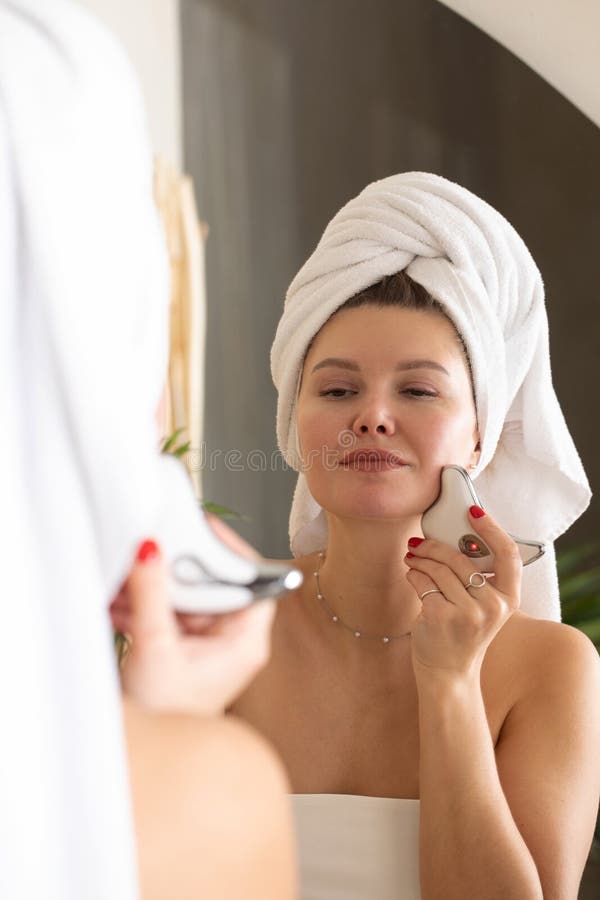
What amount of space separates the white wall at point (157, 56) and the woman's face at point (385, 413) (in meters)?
1.14

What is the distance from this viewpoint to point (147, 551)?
42 centimetres

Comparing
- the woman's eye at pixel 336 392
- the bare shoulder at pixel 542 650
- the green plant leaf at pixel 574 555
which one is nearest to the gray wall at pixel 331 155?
the green plant leaf at pixel 574 555

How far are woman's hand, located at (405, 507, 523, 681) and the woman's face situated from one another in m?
0.08

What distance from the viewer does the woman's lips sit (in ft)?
2.99

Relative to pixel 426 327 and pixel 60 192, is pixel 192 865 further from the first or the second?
pixel 426 327

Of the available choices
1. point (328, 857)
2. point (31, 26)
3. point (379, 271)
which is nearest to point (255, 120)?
point (379, 271)

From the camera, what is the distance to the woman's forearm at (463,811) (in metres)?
0.81

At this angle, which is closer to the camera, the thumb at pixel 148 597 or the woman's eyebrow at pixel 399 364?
the thumb at pixel 148 597

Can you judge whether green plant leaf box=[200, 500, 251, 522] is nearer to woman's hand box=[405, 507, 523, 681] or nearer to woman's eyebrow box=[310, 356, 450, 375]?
woman's eyebrow box=[310, 356, 450, 375]

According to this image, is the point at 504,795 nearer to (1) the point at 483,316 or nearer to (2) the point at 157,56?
(1) the point at 483,316

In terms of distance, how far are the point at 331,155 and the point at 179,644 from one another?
1630 mm

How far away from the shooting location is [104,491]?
0.38 metres

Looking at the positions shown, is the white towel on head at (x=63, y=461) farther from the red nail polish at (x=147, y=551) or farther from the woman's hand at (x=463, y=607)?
the woman's hand at (x=463, y=607)

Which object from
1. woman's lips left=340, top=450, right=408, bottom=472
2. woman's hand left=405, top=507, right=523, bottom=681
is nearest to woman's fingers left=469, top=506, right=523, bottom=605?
woman's hand left=405, top=507, right=523, bottom=681
